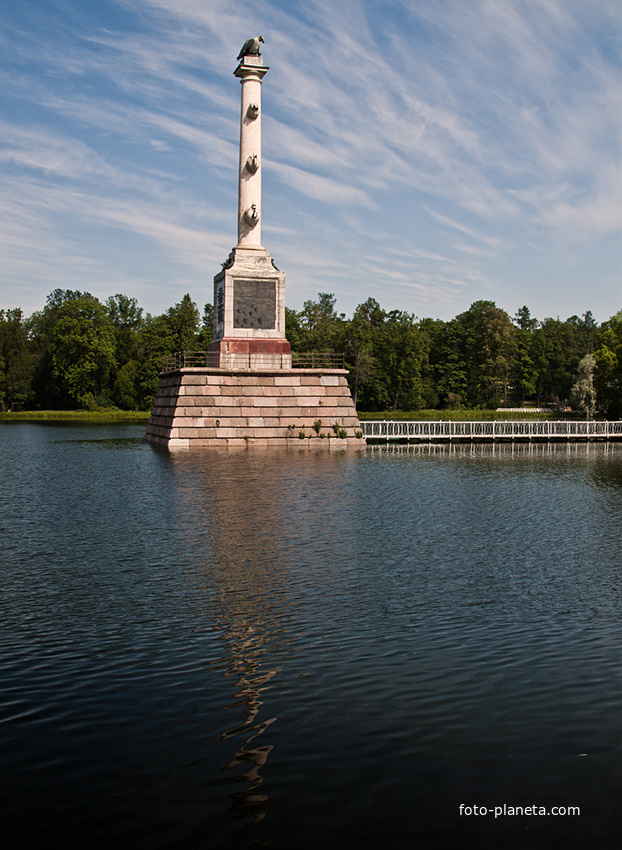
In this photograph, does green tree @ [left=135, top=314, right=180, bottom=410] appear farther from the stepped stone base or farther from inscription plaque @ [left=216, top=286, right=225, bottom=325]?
the stepped stone base

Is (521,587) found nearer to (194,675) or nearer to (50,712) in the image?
(194,675)

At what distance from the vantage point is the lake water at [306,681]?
598 centimetres

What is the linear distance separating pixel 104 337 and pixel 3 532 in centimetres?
8609

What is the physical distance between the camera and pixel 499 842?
570 cm

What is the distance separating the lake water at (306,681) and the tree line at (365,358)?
7270cm

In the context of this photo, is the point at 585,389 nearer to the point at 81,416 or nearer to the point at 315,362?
the point at 315,362

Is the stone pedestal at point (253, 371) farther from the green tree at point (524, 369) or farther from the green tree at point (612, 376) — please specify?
the green tree at point (524, 369)

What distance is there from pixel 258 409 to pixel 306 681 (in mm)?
33248

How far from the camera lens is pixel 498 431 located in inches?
2147

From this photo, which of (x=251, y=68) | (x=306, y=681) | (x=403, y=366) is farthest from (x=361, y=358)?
(x=306, y=681)

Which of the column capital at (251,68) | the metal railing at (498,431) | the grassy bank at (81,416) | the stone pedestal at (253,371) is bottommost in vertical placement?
the metal railing at (498,431)

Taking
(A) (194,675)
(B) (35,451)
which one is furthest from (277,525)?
(B) (35,451)

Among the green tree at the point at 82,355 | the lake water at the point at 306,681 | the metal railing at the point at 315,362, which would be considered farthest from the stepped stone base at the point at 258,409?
the green tree at the point at 82,355

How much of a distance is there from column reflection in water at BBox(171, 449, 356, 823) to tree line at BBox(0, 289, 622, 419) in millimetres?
63184
